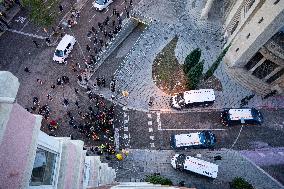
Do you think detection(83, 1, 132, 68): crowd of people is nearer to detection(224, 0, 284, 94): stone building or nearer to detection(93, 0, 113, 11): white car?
detection(93, 0, 113, 11): white car

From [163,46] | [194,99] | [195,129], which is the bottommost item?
[195,129]

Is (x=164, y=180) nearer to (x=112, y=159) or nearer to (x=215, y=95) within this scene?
(x=112, y=159)

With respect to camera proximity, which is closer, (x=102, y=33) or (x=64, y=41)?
(x=64, y=41)

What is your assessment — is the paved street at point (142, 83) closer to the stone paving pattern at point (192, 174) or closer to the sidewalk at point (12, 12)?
the stone paving pattern at point (192, 174)

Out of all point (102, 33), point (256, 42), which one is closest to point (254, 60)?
point (256, 42)

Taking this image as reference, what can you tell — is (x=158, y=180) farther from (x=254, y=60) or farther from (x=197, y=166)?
(x=254, y=60)

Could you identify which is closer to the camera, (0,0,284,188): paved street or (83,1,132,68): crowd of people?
(0,0,284,188): paved street

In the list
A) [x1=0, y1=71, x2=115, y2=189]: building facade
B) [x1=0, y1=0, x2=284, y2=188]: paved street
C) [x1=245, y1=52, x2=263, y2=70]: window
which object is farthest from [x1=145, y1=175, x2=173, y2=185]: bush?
[x1=0, y1=71, x2=115, y2=189]: building facade
